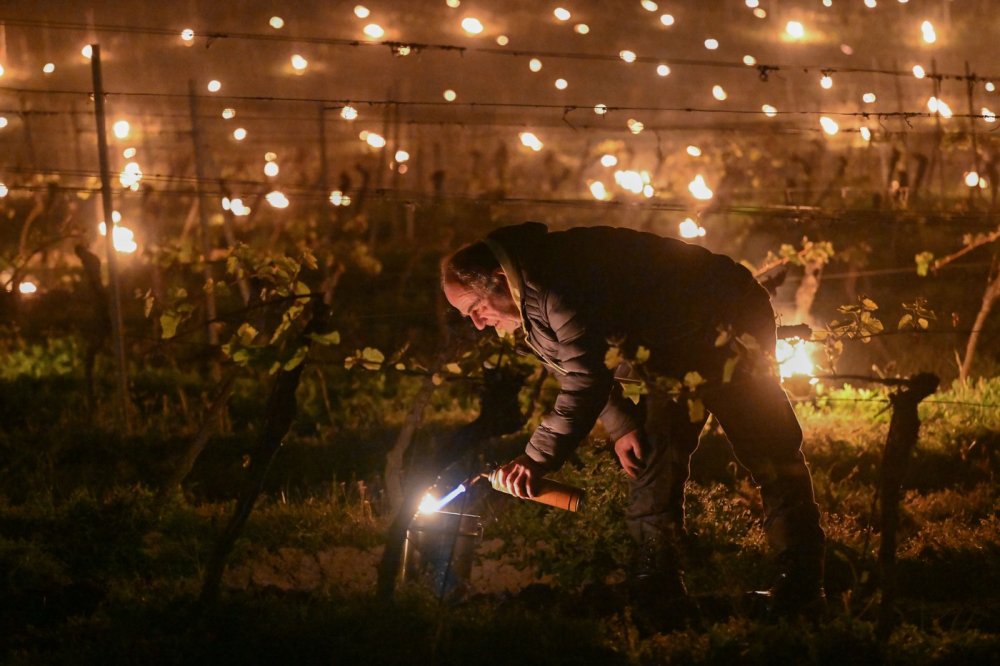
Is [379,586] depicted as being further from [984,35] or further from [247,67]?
[984,35]

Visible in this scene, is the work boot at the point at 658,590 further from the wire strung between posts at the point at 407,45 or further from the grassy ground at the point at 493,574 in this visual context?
the wire strung between posts at the point at 407,45

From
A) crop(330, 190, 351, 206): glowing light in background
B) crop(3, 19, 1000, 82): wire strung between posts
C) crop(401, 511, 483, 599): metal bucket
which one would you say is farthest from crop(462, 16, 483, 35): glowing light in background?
crop(401, 511, 483, 599): metal bucket

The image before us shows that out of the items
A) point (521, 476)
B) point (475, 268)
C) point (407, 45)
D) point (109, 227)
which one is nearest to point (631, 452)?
point (521, 476)

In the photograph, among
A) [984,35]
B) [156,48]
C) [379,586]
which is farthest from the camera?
[984,35]

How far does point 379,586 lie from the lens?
5559 millimetres

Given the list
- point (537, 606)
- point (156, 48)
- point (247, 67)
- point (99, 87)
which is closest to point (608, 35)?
point (247, 67)

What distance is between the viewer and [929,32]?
16.6 meters

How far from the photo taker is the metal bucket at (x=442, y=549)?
559cm

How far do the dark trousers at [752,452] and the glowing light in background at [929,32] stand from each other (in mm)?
13317

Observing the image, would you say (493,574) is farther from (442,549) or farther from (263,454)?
(263,454)

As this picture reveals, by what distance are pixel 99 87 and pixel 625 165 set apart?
1458cm

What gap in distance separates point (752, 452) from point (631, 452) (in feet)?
2.10

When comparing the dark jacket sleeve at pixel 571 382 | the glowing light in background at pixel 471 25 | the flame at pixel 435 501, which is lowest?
the flame at pixel 435 501

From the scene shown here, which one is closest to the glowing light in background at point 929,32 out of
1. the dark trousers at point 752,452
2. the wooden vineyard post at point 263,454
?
the dark trousers at point 752,452
